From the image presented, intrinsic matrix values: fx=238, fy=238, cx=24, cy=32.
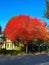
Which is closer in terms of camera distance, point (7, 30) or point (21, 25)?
Answer: point (21, 25)

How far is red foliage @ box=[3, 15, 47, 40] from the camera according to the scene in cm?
3942

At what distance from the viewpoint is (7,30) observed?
1706 inches

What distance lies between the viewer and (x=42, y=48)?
1762 inches

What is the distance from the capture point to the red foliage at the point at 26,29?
39425 millimetres

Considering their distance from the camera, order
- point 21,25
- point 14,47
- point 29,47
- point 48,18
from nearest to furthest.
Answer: point 21,25 → point 29,47 → point 14,47 → point 48,18

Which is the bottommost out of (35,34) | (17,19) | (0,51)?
(0,51)

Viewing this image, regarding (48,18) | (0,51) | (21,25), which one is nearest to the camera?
(0,51)

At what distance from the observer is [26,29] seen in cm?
3959

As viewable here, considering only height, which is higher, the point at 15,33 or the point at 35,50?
the point at 15,33

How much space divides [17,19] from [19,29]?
315cm

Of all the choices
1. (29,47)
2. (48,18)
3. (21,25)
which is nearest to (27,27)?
(21,25)

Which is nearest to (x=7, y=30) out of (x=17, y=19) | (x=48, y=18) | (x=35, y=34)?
(x=17, y=19)

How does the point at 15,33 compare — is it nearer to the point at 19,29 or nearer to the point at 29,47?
the point at 19,29

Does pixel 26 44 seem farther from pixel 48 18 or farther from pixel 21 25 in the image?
pixel 48 18
